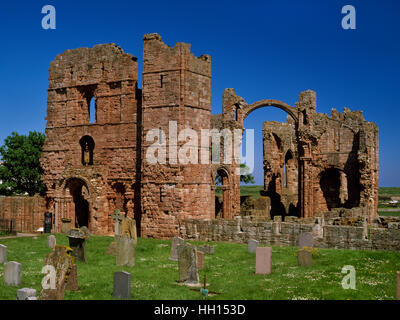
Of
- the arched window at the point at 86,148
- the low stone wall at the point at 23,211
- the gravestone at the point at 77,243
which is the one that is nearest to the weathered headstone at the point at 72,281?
the gravestone at the point at 77,243

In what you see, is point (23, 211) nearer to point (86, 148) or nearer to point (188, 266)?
point (86, 148)

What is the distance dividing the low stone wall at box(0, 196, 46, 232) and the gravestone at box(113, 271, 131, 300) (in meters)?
17.9

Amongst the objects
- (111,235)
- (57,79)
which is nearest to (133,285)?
(111,235)

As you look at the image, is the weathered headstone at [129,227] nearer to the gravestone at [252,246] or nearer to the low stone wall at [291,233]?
the low stone wall at [291,233]

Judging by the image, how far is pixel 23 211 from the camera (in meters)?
28.6

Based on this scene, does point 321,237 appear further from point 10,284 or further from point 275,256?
point 10,284

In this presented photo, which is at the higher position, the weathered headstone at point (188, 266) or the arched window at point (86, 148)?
the arched window at point (86, 148)

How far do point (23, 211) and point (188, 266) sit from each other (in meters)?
17.4

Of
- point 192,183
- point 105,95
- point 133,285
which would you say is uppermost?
point 105,95

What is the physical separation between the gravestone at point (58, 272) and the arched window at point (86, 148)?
16621mm

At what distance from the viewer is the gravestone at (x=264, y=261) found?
15.3 m

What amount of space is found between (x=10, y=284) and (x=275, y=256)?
907cm

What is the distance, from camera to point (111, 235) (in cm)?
2720

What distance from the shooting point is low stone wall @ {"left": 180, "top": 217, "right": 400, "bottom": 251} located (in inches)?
728
